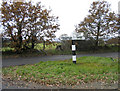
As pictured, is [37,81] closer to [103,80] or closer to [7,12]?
[103,80]

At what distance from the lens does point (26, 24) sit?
11.8m

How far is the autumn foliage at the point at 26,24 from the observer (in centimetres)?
1136

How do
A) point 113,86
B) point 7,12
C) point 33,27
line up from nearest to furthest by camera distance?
point 113,86 → point 7,12 → point 33,27

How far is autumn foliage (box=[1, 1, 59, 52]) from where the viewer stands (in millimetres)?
11359

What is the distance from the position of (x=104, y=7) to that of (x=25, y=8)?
26.9 feet

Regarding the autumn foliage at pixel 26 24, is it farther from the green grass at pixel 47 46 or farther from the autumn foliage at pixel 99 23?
the autumn foliage at pixel 99 23

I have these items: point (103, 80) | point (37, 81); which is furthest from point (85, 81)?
point (37, 81)

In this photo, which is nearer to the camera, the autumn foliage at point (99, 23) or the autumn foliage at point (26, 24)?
the autumn foliage at point (26, 24)

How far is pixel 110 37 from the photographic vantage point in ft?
50.8

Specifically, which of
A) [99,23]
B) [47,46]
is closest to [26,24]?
[47,46]

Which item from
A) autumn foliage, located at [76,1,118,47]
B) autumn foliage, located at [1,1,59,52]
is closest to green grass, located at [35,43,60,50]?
autumn foliage, located at [1,1,59,52]

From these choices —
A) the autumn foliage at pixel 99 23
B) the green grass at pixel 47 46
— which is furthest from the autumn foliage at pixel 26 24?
the autumn foliage at pixel 99 23

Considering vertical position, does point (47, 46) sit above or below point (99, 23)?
below

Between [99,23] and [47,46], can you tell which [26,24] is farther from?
[99,23]
